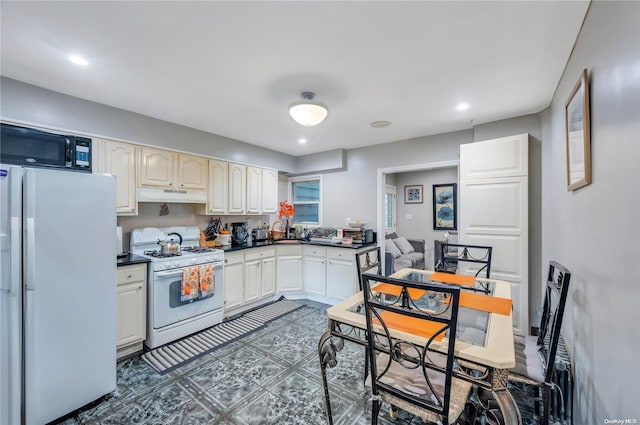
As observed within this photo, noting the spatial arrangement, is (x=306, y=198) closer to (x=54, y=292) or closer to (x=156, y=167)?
(x=156, y=167)

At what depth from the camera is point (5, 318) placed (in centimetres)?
157

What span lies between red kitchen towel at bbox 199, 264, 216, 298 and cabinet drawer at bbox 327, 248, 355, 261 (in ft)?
5.56

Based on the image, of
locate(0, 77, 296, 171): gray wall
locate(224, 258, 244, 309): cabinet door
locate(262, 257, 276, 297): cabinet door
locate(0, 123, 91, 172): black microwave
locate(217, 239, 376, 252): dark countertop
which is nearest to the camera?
locate(0, 123, 91, 172): black microwave

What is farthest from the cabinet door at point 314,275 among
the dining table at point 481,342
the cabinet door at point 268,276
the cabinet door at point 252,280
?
the dining table at point 481,342

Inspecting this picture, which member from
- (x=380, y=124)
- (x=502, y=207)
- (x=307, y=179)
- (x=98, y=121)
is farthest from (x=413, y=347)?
(x=307, y=179)

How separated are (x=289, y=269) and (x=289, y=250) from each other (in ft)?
0.99

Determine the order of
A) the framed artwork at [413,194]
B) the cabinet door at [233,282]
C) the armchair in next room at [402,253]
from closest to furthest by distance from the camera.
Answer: the cabinet door at [233,282] → the armchair in next room at [402,253] → the framed artwork at [413,194]

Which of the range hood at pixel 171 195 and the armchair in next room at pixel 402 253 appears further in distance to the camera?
the armchair in next room at pixel 402 253

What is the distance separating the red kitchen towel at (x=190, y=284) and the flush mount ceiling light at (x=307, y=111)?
2.01m

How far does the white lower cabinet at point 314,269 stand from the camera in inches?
161

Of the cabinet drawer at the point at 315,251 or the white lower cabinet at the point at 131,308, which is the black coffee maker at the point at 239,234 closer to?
the cabinet drawer at the point at 315,251

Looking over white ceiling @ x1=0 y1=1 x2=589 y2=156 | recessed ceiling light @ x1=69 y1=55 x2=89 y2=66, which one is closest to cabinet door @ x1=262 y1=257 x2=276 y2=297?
white ceiling @ x1=0 y1=1 x2=589 y2=156

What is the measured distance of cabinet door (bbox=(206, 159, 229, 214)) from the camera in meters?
3.58

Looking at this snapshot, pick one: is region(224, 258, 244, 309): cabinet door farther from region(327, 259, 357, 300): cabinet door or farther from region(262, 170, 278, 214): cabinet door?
region(327, 259, 357, 300): cabinet door
